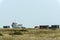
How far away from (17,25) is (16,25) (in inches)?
80.4

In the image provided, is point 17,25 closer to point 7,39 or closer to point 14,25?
point 14,25

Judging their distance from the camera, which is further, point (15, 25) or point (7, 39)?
point (15, 25)

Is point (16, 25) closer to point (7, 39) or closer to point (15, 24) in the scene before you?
point (15, 24)

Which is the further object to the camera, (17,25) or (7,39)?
(17,25)

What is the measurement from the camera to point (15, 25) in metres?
131

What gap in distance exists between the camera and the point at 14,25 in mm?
129875

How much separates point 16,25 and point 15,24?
81cm

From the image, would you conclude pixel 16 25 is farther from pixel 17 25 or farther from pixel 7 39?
pixel 7 39

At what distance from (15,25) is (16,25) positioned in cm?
180

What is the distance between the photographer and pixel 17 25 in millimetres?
135125

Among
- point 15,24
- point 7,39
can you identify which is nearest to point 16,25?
point 15,24

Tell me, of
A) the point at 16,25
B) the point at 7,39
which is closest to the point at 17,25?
the point at 16,25

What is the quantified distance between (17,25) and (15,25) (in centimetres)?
384

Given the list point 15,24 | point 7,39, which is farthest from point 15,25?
point 7,39
